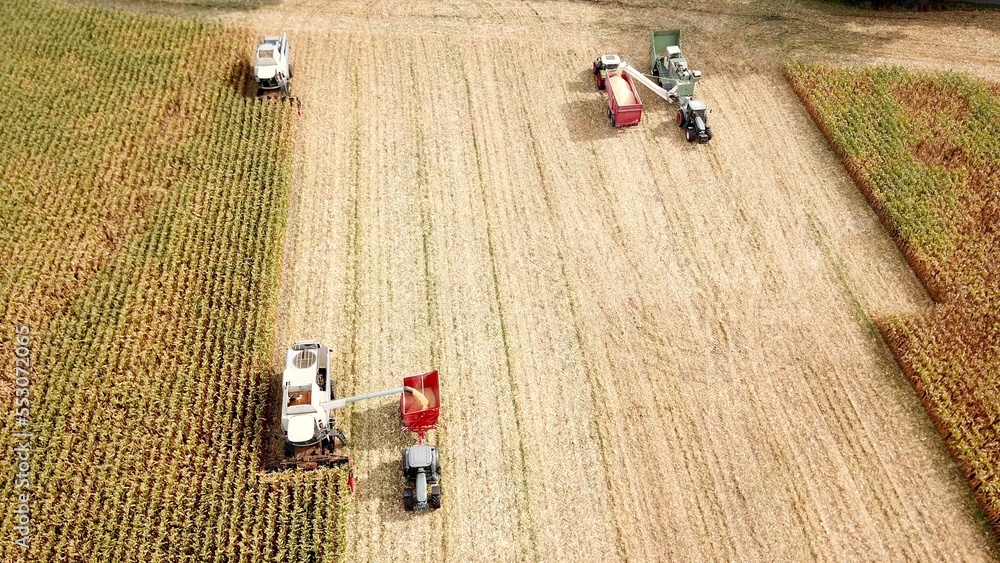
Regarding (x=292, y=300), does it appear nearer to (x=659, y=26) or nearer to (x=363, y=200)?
(x=363, y=200)

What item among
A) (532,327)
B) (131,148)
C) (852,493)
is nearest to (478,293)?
(532,327)

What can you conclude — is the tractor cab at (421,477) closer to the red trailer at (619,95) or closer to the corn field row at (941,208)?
the corn field row at (941,208)

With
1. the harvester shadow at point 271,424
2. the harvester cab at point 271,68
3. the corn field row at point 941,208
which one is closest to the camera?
the harvester shadow at point 271,424

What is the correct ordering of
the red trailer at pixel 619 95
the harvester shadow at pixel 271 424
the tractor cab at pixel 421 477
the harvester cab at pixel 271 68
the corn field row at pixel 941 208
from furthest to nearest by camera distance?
the harvester cab at pixel 271 68, the red trailer at pixel 619 95, the corn field row at pixel 941 208, the harvester shadow at pixel 271 424, the tractor cab at pixel 421 477

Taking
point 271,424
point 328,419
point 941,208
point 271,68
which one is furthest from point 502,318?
point 941,208

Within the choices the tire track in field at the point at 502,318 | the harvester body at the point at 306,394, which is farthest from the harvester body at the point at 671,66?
the harvester body at the point at 306,394

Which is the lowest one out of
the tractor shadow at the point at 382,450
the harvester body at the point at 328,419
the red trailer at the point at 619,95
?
the tractor shadow at the point at 382,450

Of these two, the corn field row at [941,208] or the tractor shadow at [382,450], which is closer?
the tractor shadow at [382,450]

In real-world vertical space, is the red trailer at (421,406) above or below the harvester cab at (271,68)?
below
